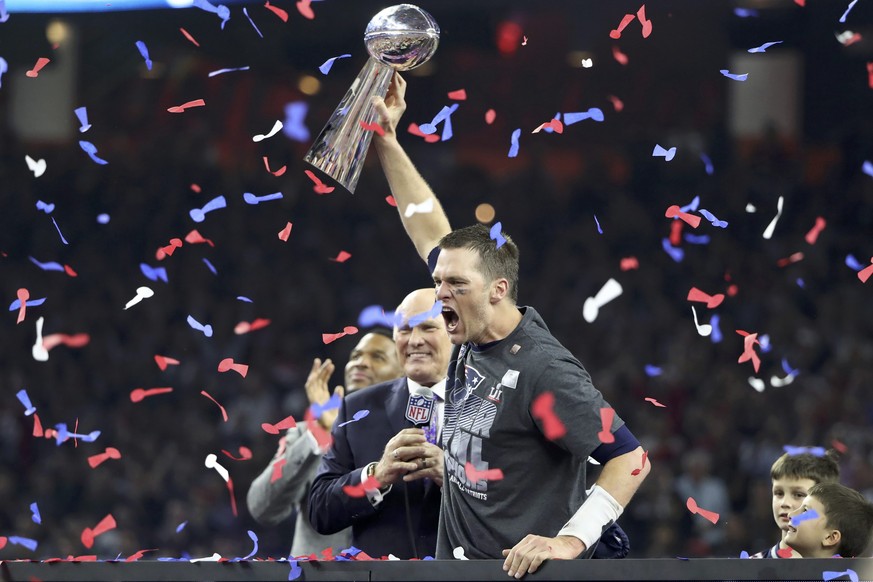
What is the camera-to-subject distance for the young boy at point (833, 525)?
332cm

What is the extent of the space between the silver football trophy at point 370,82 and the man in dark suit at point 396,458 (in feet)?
1.63

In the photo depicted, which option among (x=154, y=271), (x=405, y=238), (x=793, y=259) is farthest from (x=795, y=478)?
(x=405, y=238)

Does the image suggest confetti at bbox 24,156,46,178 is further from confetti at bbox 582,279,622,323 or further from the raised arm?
confetti at bbox 582,279,622,323

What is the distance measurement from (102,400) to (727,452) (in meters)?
4.92

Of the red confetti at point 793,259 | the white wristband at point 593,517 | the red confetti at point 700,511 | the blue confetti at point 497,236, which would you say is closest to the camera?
the white wristband at point 593,517

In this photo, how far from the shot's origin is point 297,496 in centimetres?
449

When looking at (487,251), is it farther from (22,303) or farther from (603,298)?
(603,298)

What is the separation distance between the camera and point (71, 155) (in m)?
11.7

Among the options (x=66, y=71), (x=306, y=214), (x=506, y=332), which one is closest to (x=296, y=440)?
(x=506, y=332)

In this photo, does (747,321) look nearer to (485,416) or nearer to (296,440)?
(296,440)

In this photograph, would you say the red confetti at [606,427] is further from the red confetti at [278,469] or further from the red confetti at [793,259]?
the red confetti at [793,259]

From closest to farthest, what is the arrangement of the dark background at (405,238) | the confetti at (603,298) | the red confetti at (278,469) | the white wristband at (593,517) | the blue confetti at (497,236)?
the white wristband at (593,517) < the blue confetti at (497,236) < the red confetti at (278,469) < the confetti at (603,298) < the dark background at (405,238)

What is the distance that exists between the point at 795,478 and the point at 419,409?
1111 mm

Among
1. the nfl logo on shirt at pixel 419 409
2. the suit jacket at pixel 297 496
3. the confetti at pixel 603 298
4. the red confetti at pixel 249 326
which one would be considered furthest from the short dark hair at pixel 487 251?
the red confetti at pixel 249 326
